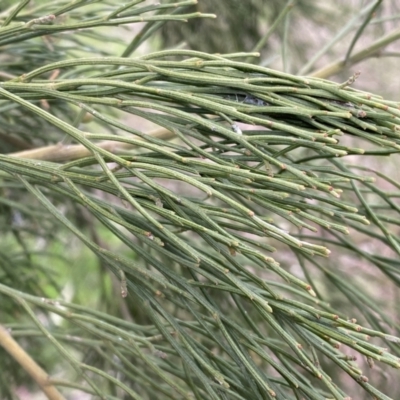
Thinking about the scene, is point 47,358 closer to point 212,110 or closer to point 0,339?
point 0,339

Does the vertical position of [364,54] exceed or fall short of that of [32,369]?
it exceeds it

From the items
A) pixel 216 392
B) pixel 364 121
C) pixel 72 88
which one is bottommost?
pixel 216 392

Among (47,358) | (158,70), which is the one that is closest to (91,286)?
(47,358)

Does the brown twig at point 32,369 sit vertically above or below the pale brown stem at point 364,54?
below

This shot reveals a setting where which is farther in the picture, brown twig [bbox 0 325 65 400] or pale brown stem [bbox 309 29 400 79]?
pale brown stem [bbox 309 29 400 79]

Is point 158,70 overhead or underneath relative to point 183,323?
overhead

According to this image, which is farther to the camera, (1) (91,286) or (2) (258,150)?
(1) (91,286)

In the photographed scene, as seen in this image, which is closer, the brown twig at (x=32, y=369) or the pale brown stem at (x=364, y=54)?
the brown twig at (x=32, y=369)

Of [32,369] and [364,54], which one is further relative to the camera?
[364,54]

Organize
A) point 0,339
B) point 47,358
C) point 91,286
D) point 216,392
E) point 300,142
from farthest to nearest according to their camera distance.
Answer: point 91,286 < point 47,358 < point 0,339 < point 216,392 < point 300,142

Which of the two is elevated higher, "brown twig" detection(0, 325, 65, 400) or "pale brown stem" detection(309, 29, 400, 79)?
"pale brown stem" detection(309, 29, 400, 79)

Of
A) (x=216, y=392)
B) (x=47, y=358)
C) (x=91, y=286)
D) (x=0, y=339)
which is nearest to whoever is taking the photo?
(x=216, y=392)
